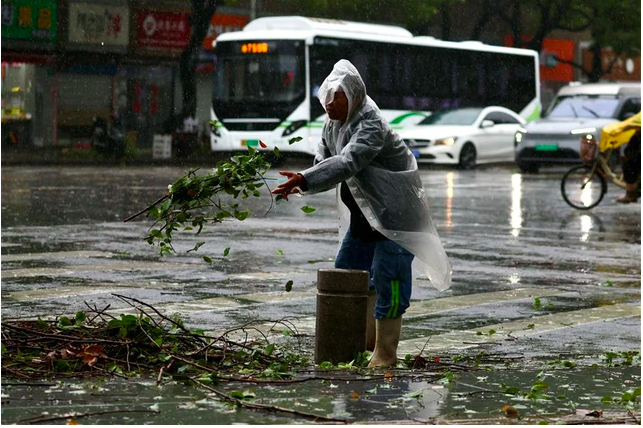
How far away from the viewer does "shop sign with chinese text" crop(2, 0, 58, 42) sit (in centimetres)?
4181

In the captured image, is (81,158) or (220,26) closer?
(81,158)

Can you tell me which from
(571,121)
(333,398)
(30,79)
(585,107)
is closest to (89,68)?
(30,79)

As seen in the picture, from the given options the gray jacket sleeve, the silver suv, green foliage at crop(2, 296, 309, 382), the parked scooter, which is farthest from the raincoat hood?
the parked scooter

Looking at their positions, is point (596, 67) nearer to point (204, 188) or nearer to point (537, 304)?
point (537, 304)

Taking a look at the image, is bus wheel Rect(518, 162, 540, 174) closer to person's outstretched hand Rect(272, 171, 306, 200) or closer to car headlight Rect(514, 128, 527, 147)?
car headlight Rect(514, 128, 527, 147)

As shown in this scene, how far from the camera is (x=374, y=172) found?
7.23 meters

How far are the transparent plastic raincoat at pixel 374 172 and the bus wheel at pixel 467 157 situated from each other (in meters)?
28.1

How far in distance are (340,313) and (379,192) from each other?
68 cm

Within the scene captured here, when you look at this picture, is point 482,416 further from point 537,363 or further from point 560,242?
point 560,242

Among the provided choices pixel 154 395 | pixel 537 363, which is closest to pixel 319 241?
pixel 537 363

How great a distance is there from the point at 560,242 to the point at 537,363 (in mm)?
7927

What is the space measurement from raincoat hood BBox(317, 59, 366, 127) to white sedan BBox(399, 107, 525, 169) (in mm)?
26765

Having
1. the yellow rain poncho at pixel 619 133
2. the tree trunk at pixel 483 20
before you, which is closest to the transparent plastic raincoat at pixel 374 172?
the yellow rain poncho at pixel 619 133

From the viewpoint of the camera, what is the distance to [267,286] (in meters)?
11.0
